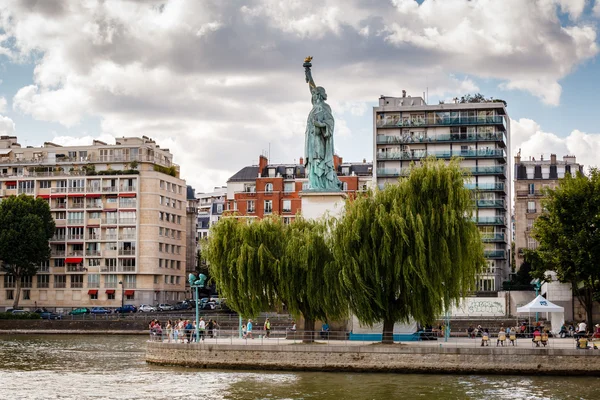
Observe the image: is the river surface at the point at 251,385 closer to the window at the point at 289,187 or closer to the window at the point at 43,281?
the window at the point at 43,281

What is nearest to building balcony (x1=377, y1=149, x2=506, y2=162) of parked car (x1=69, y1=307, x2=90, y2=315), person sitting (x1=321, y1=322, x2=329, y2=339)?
parked car (x1=69, y1=307, x2=90, y2=315)

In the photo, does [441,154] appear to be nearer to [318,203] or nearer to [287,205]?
[287,205]

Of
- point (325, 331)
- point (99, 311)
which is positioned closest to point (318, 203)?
point (325, 331)

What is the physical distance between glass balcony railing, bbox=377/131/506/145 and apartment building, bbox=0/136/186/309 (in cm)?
3111

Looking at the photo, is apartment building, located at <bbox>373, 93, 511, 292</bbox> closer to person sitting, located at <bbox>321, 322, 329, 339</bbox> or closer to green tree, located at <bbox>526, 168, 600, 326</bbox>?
green tree, located at <bbox>526, 168, 600, 326</bbox>

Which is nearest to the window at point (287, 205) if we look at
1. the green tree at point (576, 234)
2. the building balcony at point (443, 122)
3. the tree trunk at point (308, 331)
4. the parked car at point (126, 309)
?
the building balcony at point (443, 122)

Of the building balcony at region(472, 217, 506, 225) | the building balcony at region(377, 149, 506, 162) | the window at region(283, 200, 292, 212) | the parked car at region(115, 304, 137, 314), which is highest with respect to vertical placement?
the building balcony at region(377, 149, 506, 162)

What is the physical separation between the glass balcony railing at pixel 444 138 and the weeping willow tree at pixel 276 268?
51.0 m

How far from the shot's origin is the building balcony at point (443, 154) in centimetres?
10075

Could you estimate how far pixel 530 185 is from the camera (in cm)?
10881

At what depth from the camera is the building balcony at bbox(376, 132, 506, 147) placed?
101m

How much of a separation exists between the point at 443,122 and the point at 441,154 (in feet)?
11.8

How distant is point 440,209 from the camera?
47.4 m

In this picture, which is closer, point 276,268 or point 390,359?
point 390,359
